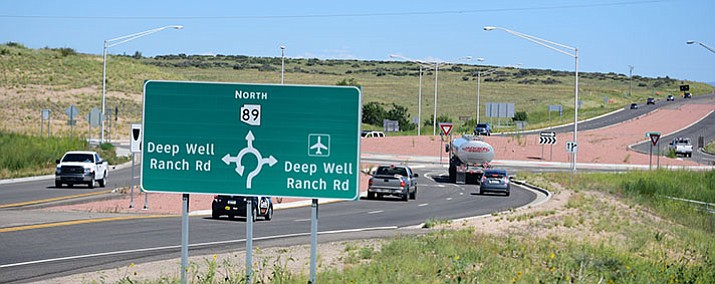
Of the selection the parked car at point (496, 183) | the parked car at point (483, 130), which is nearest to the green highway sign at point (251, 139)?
the parked car at point (496, 183)

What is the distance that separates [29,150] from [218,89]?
4810 centimetres

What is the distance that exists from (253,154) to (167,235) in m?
14.1

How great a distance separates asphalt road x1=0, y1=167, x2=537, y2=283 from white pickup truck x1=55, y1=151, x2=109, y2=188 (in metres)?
11.7

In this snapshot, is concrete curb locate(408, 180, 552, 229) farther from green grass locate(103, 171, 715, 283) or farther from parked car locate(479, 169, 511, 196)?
parked car locate(479, 169, 511, 196)

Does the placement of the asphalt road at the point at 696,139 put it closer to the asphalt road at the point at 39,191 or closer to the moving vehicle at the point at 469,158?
the moving vehicle at the point at 469,158

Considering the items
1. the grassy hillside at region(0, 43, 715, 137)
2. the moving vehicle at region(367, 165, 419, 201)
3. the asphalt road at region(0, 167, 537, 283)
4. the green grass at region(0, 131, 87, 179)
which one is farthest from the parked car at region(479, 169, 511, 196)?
the grassy hillside at region(0, 43, 715, 137)

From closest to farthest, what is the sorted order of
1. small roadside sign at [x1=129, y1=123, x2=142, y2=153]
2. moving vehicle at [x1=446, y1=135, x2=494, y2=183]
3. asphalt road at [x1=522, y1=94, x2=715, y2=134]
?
1. small roadside sign at [x1=129, y1=123, x2=142, y2=153]
2. moving vehicle at [x1=446, y1=135, x2=494, y2=183]
3. asphalt road at [x1=522, y1=94, x2=715, y2=134]

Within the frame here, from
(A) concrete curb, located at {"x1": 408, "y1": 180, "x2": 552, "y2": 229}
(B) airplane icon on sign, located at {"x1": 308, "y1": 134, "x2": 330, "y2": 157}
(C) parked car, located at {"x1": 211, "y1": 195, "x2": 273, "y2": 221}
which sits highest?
(B) airplane icon on sign, located at {"x1": 308, "y1": 134, "x2": 330, "y2": 157}

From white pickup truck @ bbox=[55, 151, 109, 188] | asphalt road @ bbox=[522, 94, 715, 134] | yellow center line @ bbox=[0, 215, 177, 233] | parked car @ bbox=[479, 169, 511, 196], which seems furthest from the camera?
asphalt road @ bbox=[522, 94, 715, 134]

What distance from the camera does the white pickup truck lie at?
43.9 metres

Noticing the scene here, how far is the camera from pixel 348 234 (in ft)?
83.5

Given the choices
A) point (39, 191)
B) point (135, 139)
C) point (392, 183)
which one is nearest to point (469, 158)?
point (392, 183)

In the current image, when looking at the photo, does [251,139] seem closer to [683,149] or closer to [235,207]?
[235,207]

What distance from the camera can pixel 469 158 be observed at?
5628cm
